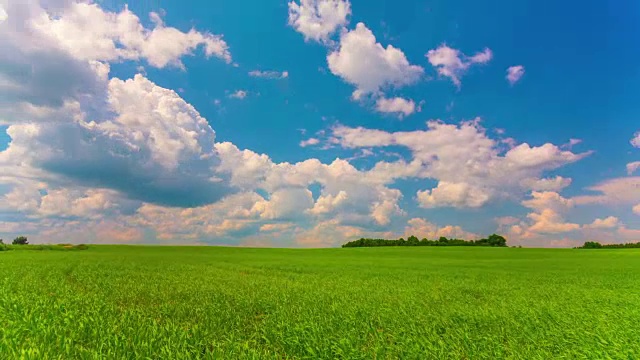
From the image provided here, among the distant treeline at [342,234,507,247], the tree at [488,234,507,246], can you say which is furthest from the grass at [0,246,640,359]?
the tree at [488,234,507,246]

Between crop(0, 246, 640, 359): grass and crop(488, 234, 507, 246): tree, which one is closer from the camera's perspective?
crop(0, 246, 640, 359): grass

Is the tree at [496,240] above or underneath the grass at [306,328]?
above

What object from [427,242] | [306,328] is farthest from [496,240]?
[306,328]

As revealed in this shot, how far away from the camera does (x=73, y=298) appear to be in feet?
47.2

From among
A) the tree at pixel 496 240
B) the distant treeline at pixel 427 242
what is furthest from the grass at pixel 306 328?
the tree at pixel 496 240

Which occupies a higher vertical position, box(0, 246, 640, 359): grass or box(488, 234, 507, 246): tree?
box(488, 234, 507, 246): tree

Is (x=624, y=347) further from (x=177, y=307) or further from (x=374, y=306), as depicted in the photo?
(x=177, y=307)

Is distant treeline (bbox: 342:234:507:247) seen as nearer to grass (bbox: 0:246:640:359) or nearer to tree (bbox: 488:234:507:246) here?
tree (bbox: 488:234:507:246)

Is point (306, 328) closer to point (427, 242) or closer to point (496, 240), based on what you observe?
point (427, 242)

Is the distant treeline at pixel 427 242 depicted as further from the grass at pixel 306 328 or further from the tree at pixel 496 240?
the grass at pixel 306 328

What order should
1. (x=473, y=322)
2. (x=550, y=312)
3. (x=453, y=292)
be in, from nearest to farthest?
(x=473, y=322) < (x=550, y=312) < (x=453, y=292)

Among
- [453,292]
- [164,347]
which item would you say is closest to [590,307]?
[453,292]

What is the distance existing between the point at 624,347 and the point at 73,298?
685 inches

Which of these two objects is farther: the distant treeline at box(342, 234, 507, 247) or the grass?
the distant treeline at box(342, 234, 507, 247)
